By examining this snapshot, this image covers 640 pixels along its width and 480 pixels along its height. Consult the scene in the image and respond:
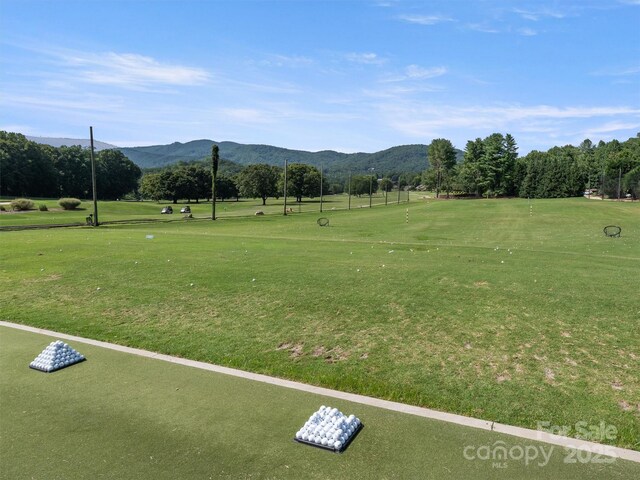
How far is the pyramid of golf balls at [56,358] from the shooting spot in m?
8.02

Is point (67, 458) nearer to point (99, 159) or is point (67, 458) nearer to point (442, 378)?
point (442, 378)

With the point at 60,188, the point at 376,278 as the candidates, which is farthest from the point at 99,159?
the point at 376,278

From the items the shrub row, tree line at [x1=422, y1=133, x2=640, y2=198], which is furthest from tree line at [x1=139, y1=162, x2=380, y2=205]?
the shrub row

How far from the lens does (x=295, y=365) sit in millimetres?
8383

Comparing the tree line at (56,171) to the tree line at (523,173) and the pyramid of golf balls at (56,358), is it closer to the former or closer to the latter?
the tree line at (523,173)

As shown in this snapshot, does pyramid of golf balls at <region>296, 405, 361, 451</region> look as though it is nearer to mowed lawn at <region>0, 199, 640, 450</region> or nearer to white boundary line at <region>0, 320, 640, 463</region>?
white boundary line at <region>0, 320, 640, 463</region>

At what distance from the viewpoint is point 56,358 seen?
321 inches

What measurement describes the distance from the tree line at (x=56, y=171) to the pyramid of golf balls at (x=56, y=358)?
381ft

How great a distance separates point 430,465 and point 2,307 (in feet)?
43.0

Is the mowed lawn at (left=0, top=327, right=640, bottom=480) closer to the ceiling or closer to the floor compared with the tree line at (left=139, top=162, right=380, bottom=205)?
closer to the floor

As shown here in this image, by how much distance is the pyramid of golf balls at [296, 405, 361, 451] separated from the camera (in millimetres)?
5430

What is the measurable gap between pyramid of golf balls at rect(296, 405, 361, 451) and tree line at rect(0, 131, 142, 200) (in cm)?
12129

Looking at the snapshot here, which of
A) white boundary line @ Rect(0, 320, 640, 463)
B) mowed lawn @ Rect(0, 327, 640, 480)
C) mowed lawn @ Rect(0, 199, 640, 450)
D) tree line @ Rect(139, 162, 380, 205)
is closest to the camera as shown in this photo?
mowed lawn @ Rect(0, 327, 640, 480)

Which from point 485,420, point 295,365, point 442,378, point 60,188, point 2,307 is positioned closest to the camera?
point 485,420
